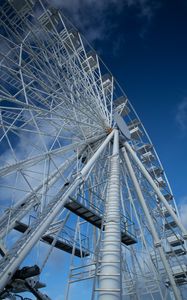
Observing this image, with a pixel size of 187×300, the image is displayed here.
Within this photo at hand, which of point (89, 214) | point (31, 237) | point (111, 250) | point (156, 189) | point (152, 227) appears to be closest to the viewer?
point (31, 237)

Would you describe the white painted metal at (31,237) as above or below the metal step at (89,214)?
below

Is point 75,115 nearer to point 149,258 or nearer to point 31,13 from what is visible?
point 31,13

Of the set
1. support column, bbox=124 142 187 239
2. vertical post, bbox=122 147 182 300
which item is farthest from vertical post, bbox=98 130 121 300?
support column, bbox=124 142 187 239

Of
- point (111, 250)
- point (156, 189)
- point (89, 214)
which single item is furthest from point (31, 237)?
point (156, 189)

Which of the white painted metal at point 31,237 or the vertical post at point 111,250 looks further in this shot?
the vertical post at point 111,250

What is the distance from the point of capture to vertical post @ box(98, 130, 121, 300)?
7785 mm

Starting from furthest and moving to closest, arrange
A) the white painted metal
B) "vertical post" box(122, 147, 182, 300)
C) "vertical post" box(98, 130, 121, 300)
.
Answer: "vertical post" box(122, 147, 182, 300)
"vertical post" box(98, 130, 121, 300)
the white painted metal

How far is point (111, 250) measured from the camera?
28.7 feet

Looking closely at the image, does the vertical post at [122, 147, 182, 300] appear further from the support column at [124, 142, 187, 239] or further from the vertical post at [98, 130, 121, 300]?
the vertical post at [98, 130, 121, 300]

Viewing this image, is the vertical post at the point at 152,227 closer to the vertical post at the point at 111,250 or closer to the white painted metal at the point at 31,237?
the vertical post at the point at 111,250

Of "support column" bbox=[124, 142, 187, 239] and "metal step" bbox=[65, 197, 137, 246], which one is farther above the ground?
"support column" bbox=[124, 142, 187, 239]

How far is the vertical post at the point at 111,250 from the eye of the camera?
306 inches

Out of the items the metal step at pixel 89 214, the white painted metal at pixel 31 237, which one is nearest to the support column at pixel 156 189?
the metal step at pixel 89 214

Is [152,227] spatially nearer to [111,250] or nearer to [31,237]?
[111,250]
